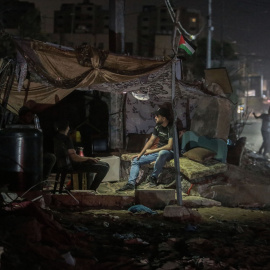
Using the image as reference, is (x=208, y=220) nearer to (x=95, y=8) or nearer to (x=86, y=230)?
(x=86, y=230)

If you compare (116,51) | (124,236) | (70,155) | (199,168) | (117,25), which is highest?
(117,25)

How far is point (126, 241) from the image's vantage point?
592 centimetres

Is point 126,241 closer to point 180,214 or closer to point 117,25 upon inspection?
point 180,214

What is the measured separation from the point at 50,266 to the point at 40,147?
13.2 ft

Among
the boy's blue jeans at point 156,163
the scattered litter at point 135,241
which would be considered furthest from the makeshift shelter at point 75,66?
the scattered litter at point 135,241

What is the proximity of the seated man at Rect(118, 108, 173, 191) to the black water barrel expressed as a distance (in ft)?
9.79

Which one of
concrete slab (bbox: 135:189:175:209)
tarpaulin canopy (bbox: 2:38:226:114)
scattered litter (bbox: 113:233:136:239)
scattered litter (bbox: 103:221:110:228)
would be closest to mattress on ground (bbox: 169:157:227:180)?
concrete slab (bbox: 135:189:175:209)

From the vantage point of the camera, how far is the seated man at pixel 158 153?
1017 centimetres

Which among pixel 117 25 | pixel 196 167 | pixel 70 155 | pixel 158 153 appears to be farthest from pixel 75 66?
pixel 117 25

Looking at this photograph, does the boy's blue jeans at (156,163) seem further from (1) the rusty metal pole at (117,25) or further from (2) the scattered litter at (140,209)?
(1) the rusty metal pole at (117,25)

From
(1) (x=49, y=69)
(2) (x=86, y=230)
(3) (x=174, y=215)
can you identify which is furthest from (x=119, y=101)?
(2) (x=86, y=230)

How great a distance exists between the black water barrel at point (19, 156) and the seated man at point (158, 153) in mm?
2985

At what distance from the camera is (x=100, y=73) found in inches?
340

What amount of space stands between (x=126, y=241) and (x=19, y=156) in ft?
9.64
